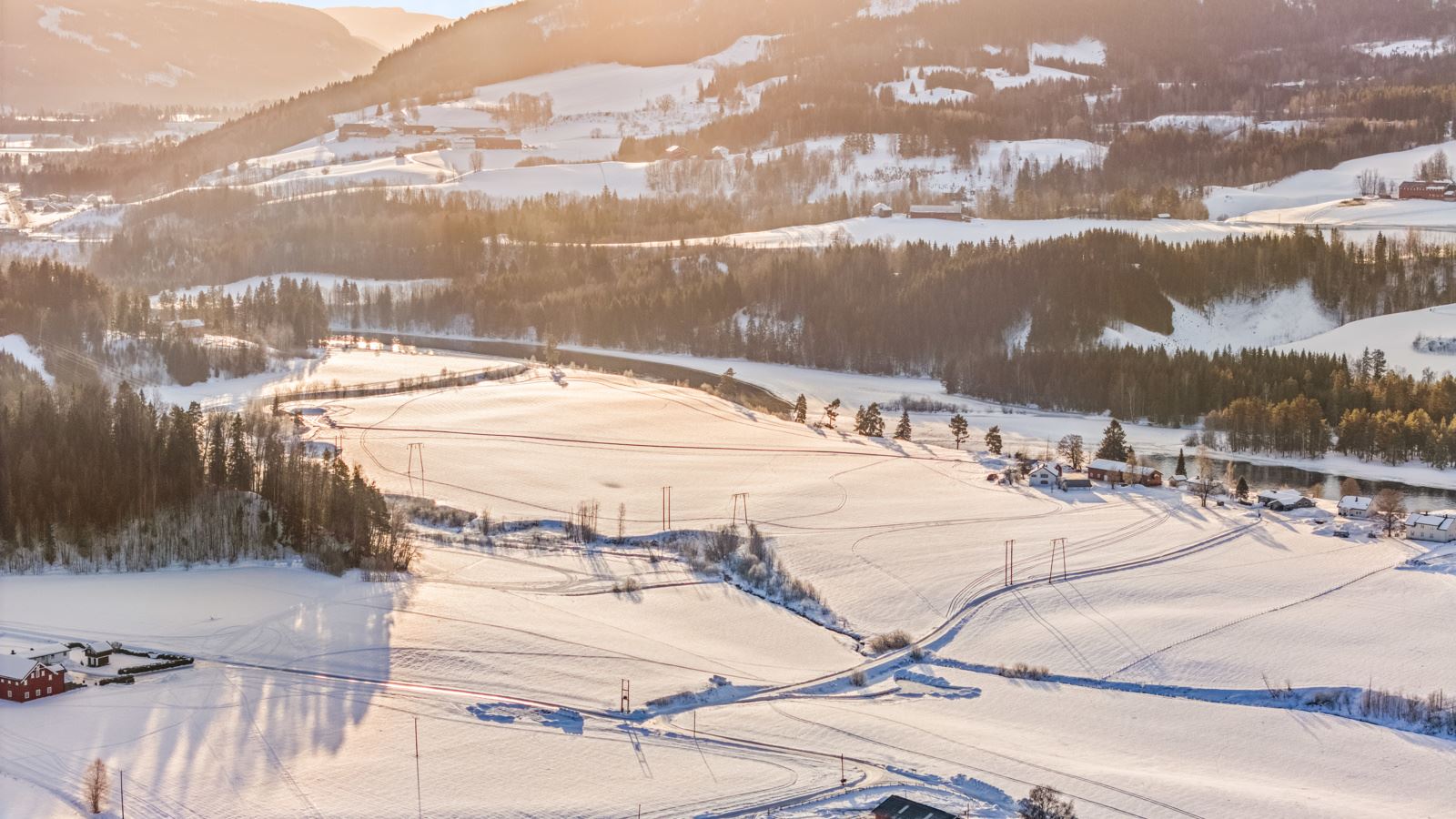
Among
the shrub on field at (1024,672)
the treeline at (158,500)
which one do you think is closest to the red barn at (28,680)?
the treeline at (158,500)

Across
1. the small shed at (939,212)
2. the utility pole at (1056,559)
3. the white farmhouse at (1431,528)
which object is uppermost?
the small shed at (939,212)

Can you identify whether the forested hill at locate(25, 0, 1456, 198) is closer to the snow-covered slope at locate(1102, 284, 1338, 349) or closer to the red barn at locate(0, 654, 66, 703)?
the snow-covered slope at locate(1102, 284, 1338, 349)

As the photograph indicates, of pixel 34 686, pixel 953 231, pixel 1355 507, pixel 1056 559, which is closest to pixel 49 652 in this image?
pixel 34 686

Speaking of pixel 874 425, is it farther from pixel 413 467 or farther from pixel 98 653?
pixel 98 653

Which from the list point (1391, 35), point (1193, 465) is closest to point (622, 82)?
point (1391, 35)

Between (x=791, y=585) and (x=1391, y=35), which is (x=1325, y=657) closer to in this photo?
(x=791, y=585)

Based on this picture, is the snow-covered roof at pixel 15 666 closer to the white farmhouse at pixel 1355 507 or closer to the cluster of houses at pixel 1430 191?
the white farmhouse at pixel 1355 507
